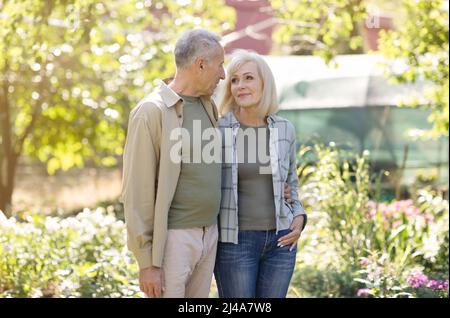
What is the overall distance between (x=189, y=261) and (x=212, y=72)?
0.78 meters

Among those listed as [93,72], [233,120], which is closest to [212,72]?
[233,120]

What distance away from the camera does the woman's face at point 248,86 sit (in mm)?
4191

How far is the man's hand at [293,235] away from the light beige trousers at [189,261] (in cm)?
34

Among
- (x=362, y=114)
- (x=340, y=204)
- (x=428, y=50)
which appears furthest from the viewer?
(x=362, y=114)

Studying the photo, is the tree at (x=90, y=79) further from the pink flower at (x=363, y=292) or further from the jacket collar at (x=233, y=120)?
the jacket collar at (x=233, y=120)

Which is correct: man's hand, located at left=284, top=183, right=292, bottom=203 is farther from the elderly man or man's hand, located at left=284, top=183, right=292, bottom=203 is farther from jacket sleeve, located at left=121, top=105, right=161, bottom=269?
jacket sleeve, located at left=121, top=105, right=161, bottom=269

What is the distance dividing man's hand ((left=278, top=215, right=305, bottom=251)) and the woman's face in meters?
0.57

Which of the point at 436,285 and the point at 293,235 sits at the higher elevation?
the point at 293,235

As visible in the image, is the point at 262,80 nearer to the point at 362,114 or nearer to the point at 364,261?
the point at 364,261

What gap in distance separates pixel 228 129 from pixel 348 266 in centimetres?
286

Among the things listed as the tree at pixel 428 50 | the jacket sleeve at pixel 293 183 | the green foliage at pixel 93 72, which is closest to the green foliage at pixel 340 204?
the tree at pixel 428 50

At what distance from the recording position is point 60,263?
20.4 feet

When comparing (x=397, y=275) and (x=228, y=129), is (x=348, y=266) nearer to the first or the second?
(x=397, y=275)

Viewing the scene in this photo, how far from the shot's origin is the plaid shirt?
410cm
